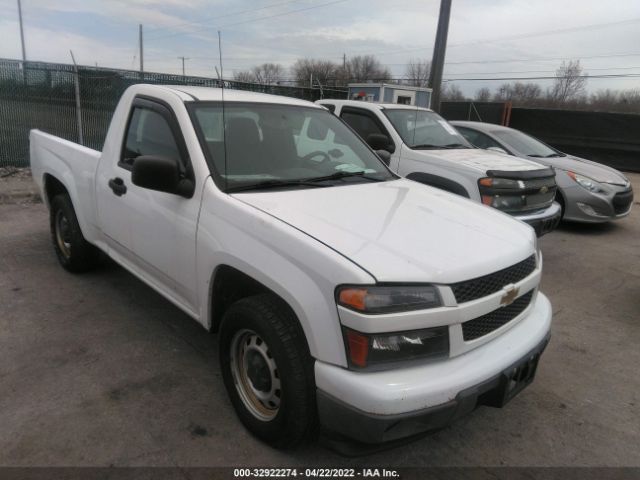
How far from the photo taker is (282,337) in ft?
7.48

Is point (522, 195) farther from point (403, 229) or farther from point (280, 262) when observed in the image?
point (280, 262)

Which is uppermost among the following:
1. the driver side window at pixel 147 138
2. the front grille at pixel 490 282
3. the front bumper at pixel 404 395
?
the driver side window at pixel 147 138

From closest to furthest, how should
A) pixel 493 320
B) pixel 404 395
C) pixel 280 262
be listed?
pixel 404 395, pixel 280 262, pixel 493 320

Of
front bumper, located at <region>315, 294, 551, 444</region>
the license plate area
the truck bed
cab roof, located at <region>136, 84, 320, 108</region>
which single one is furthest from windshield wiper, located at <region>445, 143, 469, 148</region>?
front bumper, located at <region>315, 294, 551, 444</region>

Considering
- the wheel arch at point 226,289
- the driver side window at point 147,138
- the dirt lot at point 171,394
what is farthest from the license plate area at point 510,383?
the driver side window at point 147,138

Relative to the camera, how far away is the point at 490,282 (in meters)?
2.35

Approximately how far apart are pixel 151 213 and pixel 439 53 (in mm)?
11725

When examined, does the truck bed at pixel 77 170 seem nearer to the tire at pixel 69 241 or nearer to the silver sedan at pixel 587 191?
the tire at pixel 69 241

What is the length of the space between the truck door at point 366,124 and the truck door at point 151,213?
357cm

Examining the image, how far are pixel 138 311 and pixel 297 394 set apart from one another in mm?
2397

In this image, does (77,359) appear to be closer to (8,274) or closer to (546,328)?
(8,274)

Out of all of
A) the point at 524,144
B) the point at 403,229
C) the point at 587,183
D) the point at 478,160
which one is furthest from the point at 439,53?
the point at 403,229

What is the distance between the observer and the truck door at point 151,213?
3.00 m

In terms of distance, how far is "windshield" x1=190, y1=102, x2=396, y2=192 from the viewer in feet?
9.97
